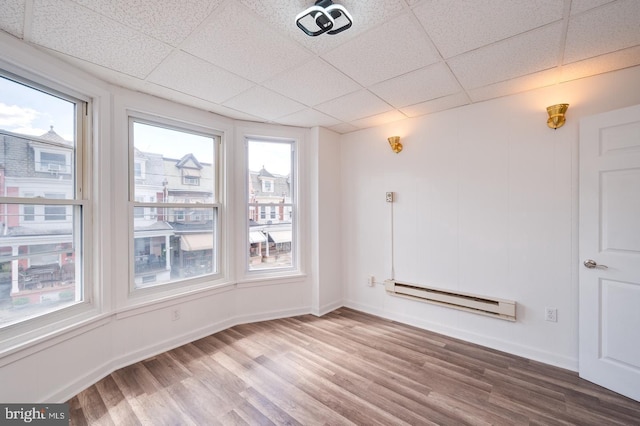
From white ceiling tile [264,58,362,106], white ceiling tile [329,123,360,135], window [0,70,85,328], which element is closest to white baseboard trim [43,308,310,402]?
window [0,70,85,328]

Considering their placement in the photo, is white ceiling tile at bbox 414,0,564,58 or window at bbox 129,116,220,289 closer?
white ceiling tile at bbox 414,0,564,58

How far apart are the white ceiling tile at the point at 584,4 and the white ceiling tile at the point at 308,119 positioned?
2.13 meters

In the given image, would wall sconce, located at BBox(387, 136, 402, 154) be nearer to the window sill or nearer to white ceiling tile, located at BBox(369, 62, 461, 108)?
white ceiling tile, located at BBox(369, 62, 461, 108)

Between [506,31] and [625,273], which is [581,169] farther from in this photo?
[506,31]

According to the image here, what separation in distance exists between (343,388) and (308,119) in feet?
9.33

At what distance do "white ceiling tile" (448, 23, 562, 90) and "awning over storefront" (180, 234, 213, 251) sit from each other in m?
2.97

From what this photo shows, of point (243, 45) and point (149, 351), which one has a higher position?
point (243, 45)

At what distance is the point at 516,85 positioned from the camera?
243 centimetres

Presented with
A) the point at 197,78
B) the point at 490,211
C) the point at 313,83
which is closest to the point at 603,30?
the point at 490,211

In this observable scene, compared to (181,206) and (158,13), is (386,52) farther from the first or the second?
(181,206)

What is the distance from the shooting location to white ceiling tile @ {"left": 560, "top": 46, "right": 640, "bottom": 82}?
195 cm

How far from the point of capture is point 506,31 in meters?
1.69

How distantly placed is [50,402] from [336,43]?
10.5ft

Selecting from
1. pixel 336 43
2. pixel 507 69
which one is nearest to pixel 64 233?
pixel 336 43
